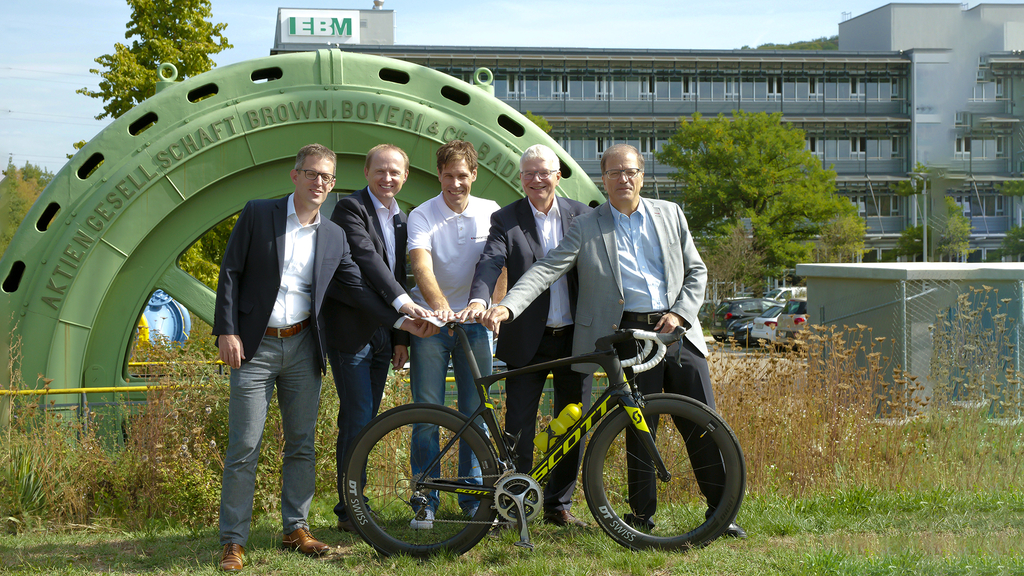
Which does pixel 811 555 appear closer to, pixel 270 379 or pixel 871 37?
pixel 270 379

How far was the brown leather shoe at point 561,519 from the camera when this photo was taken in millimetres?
4566

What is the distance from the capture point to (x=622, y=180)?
168 inches

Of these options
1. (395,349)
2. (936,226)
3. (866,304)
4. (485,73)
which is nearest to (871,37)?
(936,226)

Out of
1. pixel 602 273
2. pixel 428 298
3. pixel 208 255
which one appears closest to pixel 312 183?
pixel 428 298

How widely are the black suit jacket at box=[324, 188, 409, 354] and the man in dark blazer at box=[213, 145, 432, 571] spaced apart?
16cm

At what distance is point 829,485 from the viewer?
526 cm

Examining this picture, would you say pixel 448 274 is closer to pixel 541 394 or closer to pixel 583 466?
pixel 541 394

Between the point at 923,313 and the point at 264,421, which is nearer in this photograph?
the point at 264,421

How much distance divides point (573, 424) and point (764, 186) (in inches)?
1231

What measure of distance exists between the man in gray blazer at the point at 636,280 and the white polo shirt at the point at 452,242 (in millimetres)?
498

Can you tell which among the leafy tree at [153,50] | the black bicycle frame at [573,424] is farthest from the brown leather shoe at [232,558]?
the leafy tree at [153,50]

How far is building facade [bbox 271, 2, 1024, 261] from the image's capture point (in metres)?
1.00

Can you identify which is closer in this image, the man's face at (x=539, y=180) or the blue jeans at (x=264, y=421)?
the blue jeans at (x=264, y=421)

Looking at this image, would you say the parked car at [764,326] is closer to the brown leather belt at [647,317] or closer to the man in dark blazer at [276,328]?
→ the brown leather belt at [647,317]
